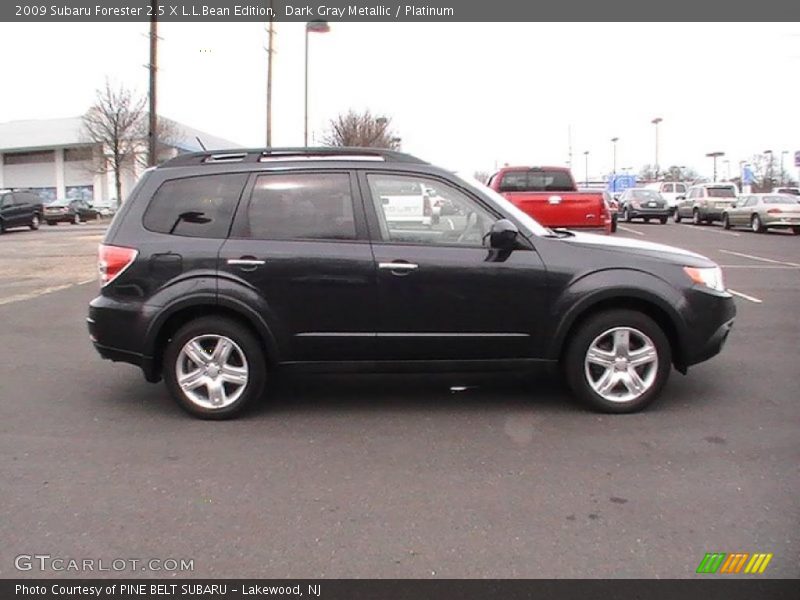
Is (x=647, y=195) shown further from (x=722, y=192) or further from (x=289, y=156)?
(x=289, y=156)

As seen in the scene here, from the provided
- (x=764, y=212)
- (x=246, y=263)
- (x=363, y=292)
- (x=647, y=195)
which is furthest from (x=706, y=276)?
(x=647, y=195)

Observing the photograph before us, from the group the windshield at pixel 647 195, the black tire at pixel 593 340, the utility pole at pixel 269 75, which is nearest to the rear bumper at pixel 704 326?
the black tire at pixel 593 340

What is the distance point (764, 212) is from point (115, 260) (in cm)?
2547

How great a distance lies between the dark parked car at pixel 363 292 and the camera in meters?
4.93

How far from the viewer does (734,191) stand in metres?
31.2

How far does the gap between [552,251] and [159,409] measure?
10.2ft

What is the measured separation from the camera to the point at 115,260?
5004mm

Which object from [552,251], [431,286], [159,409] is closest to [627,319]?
[552,251]

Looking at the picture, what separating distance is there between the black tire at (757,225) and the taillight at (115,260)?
2567cm

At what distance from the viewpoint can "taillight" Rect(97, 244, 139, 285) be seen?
4992mm

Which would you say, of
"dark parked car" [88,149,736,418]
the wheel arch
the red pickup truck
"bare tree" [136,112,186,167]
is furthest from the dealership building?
the wheel arch

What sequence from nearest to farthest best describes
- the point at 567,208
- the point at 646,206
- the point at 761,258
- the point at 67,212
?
1. the point at 567,208
2. the point at 761,258
3. the point at 646,206
4. the point at 67,212

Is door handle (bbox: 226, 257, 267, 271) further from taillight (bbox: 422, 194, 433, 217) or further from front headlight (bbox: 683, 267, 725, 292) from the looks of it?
front headlight (bbox: 683, 267, 725, 292)

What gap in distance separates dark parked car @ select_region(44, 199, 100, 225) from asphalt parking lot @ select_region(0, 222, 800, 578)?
37.5 metres
